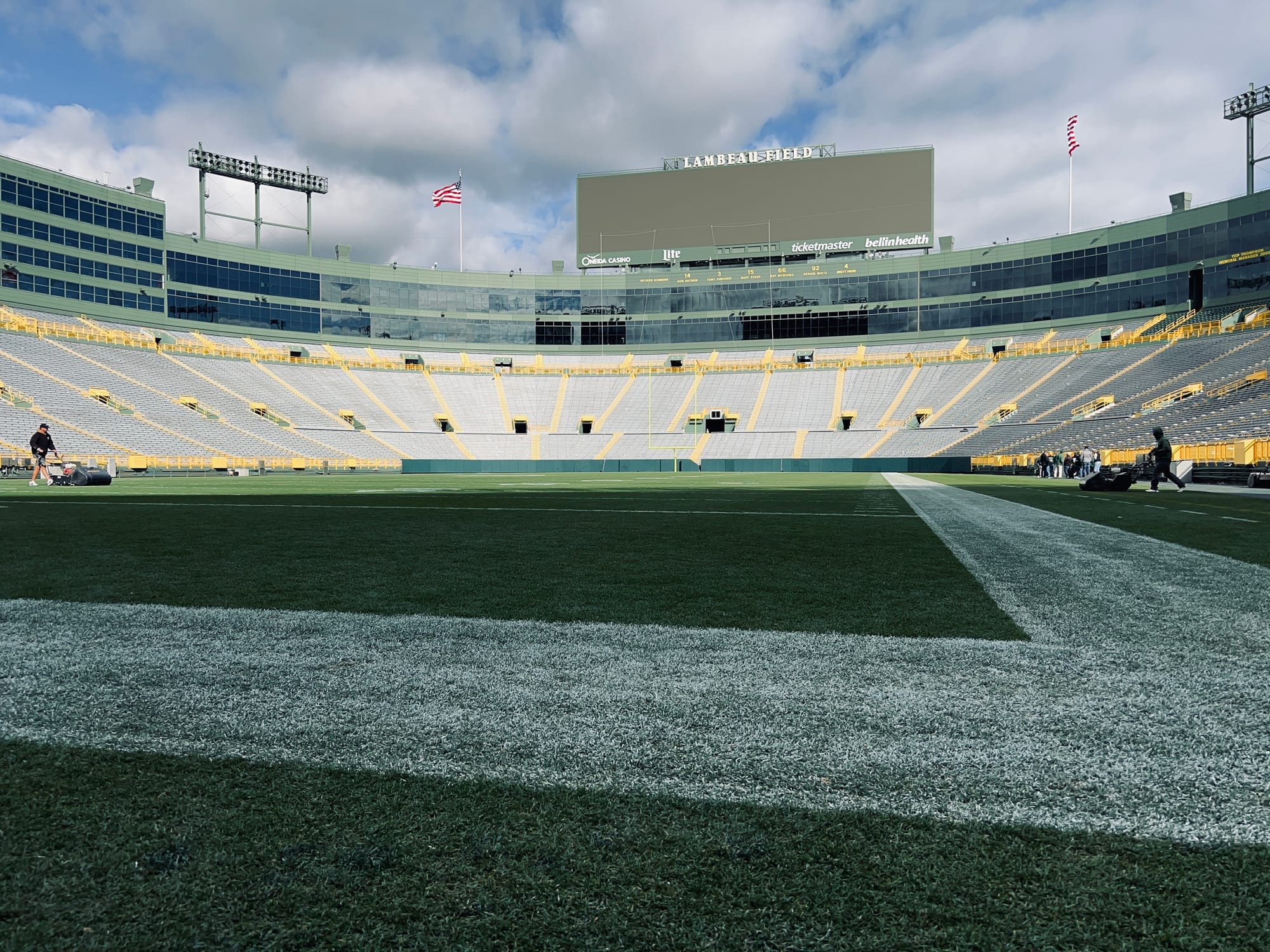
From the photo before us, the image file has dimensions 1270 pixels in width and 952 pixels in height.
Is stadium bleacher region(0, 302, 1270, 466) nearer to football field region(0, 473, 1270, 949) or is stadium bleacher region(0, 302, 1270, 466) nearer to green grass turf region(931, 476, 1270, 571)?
green grass turf region(931, 476, 1270, 571)

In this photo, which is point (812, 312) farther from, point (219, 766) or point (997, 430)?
point (219, 766)

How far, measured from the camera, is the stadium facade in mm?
50312

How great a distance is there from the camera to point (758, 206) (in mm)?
63531

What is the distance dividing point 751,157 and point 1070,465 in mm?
40699

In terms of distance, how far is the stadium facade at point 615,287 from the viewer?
50312mm

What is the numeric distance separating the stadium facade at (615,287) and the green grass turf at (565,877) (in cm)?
6097

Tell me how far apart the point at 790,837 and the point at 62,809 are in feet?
4.82

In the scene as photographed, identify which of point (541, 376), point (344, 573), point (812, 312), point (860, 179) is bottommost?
point (344, 573)

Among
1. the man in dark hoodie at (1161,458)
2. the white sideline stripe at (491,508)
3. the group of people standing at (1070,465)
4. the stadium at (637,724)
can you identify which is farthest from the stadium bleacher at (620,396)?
the stadium at (637,724)

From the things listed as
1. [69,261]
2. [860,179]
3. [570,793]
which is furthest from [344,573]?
[860,179]

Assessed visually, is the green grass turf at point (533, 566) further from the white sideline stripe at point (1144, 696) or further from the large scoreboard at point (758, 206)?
the large scoreboard at point (758, 206)

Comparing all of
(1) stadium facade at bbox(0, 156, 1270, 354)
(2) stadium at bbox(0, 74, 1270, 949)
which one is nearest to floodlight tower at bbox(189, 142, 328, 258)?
(1) stadium facade at bbox(0, 156, 1270, 354)

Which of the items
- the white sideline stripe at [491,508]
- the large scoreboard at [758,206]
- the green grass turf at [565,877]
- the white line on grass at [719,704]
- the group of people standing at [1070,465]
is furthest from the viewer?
the large scoreboard at [758,206]

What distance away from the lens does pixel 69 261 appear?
51.3 metres
